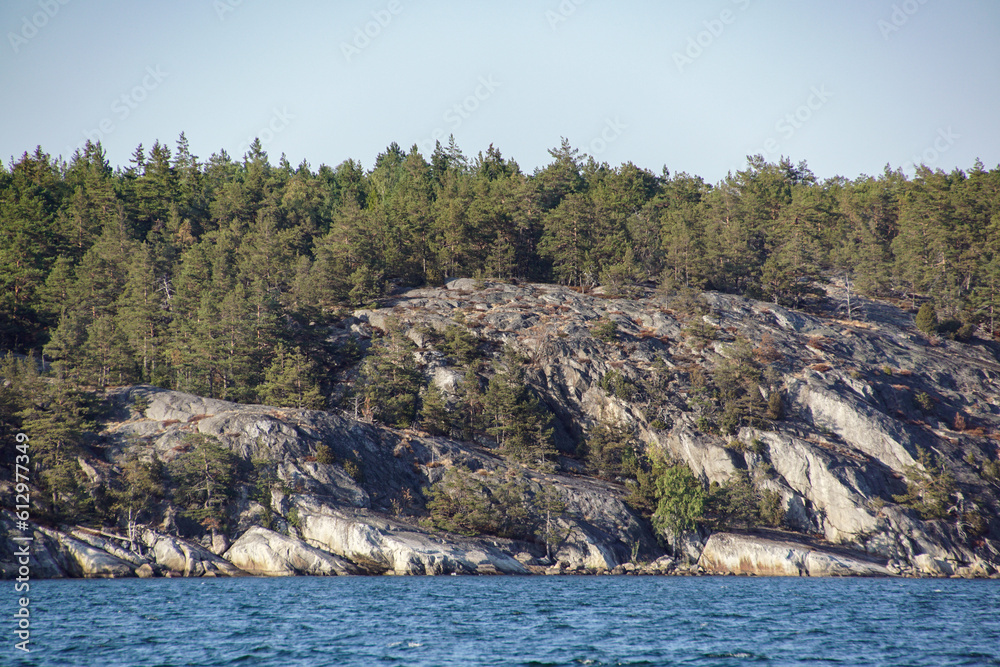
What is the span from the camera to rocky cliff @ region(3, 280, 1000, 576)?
196 ft

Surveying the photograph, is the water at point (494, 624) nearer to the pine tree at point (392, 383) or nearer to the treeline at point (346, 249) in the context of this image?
the pine tree at point (392, 383)

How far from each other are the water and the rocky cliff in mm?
7859

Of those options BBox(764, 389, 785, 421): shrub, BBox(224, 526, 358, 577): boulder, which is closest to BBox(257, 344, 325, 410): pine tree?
BBox(224, 526, 358, 577): boulder

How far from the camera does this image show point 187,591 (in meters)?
45.9

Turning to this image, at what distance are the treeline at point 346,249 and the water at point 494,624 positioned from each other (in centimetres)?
3378

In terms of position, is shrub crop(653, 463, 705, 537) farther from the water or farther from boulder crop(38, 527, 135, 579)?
boulder crop(38, 527, 135, 579)

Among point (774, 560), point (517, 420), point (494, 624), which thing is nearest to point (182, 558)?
point (517, 420)

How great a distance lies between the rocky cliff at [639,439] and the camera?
59875mm

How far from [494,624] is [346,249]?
7172 centimetres

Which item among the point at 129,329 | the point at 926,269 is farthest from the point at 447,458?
the point at 926,269

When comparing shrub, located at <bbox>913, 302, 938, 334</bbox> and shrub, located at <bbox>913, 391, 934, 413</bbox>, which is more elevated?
shrub, located at <bbox>913, 302, 938, 334</bbox>

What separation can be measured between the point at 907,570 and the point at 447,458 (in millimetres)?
40730

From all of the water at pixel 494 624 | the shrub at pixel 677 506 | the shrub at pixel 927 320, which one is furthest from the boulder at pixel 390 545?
the shrub at pixel 927 320

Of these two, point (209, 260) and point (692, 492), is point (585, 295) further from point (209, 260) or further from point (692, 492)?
point (209, 260)
